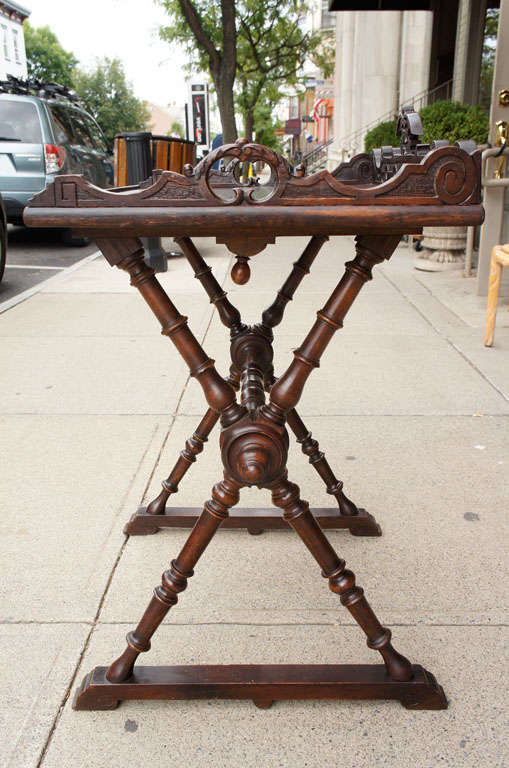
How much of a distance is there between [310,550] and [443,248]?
271 inches

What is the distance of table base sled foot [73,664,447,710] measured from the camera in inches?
72.6

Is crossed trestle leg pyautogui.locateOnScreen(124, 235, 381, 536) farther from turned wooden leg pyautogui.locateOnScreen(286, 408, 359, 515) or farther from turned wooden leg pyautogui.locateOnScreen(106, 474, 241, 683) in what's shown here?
turned wooden leg pyautogui.locateOnScreen(106, 474, 241, 683)

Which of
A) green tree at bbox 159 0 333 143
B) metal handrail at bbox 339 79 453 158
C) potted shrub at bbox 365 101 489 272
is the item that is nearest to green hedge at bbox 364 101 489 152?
potted shrub at bbox 365 101 489 272

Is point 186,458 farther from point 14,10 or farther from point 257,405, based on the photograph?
point 14,10

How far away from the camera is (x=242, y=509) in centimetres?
274

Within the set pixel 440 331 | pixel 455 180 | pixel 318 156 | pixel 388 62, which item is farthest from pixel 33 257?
pixel 318 156

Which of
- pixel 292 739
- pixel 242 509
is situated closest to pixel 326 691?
pixel 292 739

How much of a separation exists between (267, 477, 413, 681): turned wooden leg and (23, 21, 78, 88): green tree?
206ft

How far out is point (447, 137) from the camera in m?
8.39

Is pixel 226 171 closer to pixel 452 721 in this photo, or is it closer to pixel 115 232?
pixel 115 232

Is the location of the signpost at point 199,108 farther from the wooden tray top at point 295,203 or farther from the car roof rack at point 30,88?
the wooden tray top at point 295,203

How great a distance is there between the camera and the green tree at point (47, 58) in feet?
193

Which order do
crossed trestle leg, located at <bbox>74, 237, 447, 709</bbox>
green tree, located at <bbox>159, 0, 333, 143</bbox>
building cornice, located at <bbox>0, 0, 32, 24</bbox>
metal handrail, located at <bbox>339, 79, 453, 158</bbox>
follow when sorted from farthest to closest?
1. building cornice, located at <bbox>0, 0, 32, 24</bbox>
2. green tree, located at <bbox>159, 0, 333, 143</bbox>
3. metal handrail, located at <bbox>339, 79, 453, 158</bbox>
4. crossed trestle leg, located at <bbox>74, 237, 447, 709</bbox>

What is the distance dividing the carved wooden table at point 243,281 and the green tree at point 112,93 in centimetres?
5688
